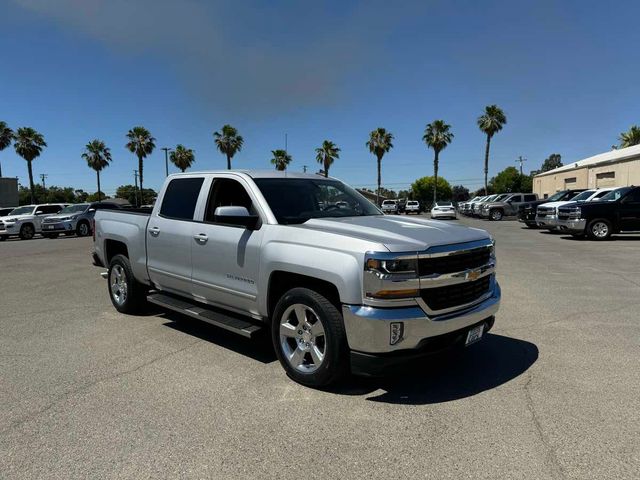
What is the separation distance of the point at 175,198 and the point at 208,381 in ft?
8.16

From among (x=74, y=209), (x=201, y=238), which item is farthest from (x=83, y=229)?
(x=201, y=238)

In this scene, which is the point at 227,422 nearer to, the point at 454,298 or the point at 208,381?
the point at 208,381

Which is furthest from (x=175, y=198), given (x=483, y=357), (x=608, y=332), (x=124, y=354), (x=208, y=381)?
(x=608, y=332)

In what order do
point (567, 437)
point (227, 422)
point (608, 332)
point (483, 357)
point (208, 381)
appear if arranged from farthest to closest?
point (608, 332) < point (483, 357) < point (208, 381) < point (227, 422) < point (567, 437)

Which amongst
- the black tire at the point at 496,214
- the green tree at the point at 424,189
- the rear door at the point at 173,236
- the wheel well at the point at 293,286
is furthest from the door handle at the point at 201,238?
the green tree at the point at 424,189

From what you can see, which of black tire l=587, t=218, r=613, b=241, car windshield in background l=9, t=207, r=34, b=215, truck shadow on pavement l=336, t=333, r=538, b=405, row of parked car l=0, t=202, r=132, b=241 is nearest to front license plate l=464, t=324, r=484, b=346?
truck shadow on pavement l=336, t=333, r=538, b=405

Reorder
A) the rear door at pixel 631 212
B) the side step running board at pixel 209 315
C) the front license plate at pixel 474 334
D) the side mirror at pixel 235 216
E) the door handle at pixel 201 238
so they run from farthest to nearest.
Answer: the rear door at pixel 631 212, the door handle at pixel 201 238, the side step running board at pixel 209 315, the side mirror at pixel 235 216, the front license plate at pixel 474 334

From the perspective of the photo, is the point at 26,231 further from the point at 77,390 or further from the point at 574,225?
the point at 574,225

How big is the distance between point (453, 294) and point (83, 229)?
82.5 feet

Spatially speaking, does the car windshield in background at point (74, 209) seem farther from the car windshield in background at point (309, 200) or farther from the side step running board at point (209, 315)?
the car windshield in background at point (309, 200)

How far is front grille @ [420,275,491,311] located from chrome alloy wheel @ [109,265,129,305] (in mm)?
4568

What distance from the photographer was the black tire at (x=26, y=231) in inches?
958

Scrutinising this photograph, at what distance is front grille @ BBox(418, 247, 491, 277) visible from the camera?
3.65 meters

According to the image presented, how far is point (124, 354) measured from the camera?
16.4ft
